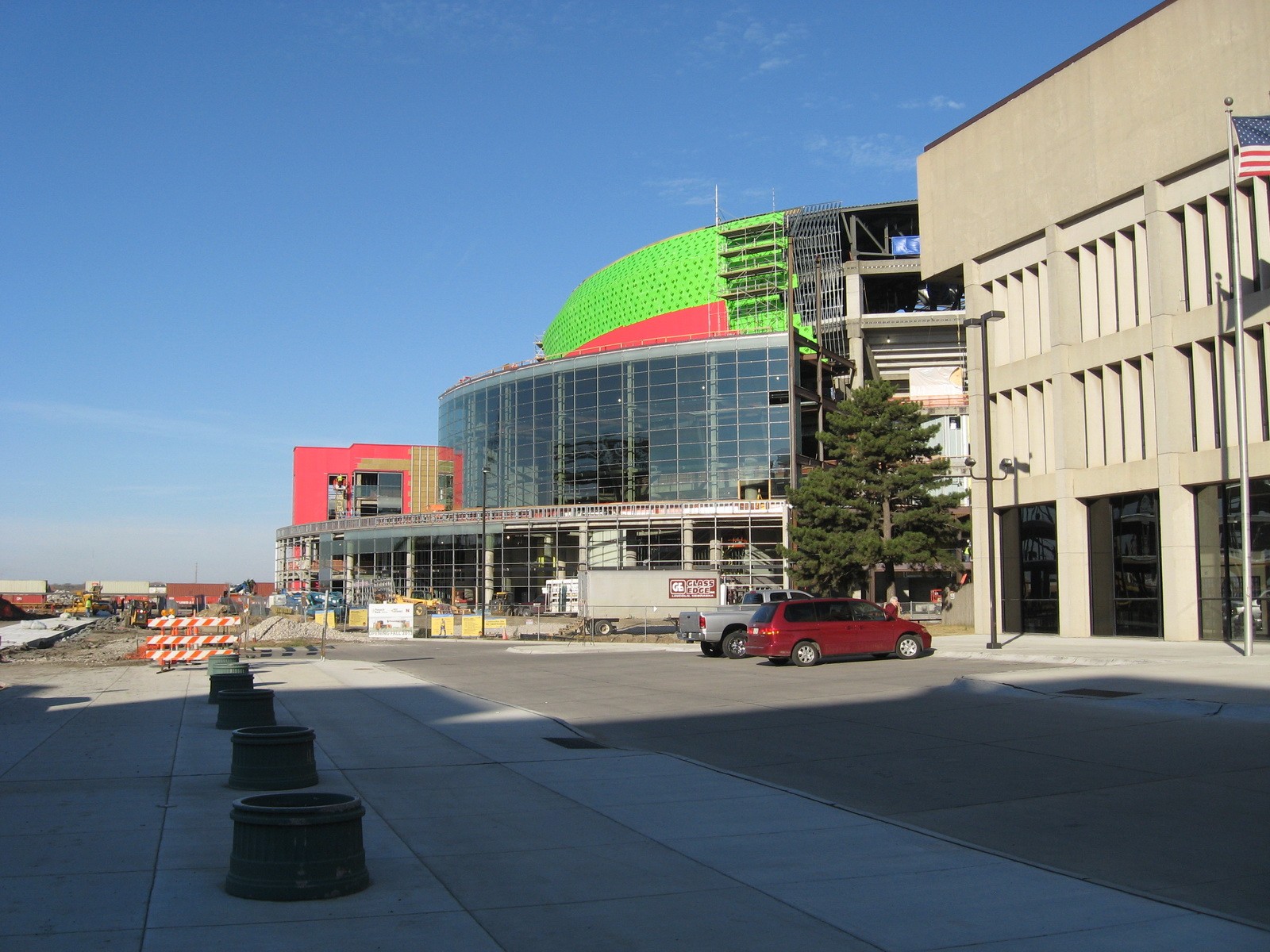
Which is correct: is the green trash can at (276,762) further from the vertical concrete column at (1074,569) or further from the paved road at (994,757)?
the vertical concrete column at (1074,569)

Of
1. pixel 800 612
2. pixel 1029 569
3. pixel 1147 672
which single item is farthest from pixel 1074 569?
pixel 1147 672

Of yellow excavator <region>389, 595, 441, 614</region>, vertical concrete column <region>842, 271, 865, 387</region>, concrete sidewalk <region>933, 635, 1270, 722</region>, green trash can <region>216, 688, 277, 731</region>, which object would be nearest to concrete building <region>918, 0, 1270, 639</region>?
concrete sidewalk <region>933, 635, 1270, 722</region>

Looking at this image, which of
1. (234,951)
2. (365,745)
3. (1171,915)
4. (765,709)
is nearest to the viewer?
(234,951)

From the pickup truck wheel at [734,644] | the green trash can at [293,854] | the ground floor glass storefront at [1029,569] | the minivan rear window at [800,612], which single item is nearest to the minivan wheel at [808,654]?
the minivan rear window at [800,612]

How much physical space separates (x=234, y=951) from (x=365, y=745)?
8.45 metres

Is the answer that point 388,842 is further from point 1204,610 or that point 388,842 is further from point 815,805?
point 1204,610

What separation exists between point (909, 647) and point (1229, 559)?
33.8 feet

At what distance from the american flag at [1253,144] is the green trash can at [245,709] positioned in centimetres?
2177

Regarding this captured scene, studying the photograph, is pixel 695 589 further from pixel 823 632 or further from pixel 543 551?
pixel 543 551

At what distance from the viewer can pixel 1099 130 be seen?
34.0 m

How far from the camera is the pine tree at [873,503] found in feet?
148

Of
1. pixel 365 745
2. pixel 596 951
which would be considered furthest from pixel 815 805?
pixel 365 745

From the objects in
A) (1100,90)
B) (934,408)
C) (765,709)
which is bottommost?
(765,709)

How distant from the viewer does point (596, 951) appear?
19.4 feet
